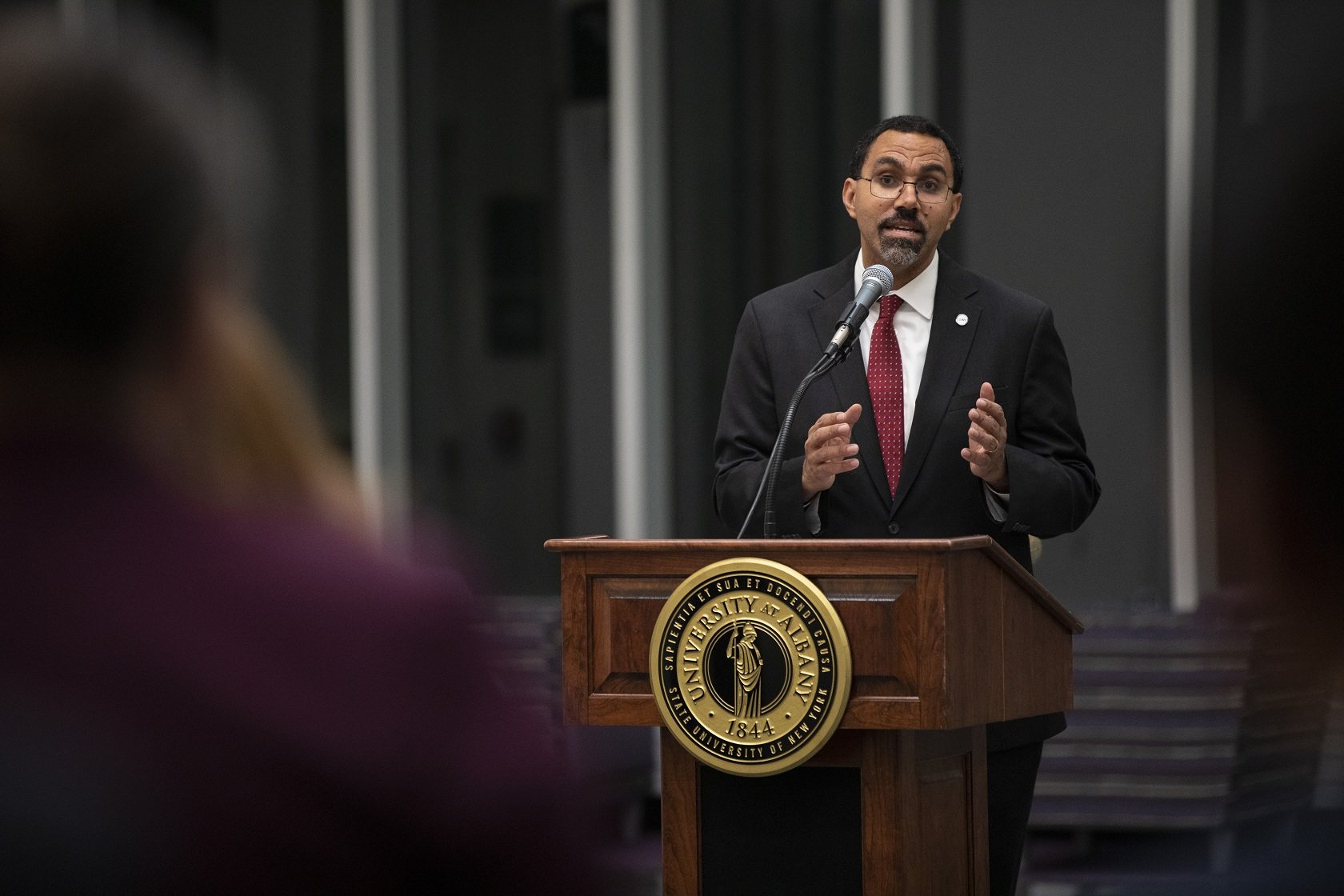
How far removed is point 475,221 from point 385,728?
6.16 metres

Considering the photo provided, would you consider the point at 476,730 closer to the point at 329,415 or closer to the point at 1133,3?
the point at 1133,3

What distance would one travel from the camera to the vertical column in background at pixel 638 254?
21.6 feet

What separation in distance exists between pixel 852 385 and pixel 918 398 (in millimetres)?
116

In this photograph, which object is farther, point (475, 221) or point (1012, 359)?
point (475, 221)

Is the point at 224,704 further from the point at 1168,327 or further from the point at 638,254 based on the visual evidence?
the point at 638,254

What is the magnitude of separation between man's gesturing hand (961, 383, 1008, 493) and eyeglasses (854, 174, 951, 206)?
48 centimetres

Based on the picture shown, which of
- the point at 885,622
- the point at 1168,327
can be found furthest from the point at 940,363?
the point at 1168,327

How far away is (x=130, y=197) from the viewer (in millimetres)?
828

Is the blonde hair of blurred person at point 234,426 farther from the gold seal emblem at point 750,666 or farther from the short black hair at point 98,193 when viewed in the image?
the gold seal emblem at point 750,666

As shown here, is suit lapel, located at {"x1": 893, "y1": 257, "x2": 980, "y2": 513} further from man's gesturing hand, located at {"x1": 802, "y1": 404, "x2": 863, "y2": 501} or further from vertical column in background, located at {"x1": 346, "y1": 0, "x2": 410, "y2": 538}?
vertical column in background, located at {"x1": 346, "y1": 0, "x2": 410, "y2": 538}

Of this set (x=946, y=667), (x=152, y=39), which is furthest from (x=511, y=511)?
(x=152, y=39)

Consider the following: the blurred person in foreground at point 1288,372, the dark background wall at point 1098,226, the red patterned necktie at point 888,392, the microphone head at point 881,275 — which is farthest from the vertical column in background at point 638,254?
the blurred person in foreground at point 1288,372

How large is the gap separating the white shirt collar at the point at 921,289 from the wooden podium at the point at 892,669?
63 centimetres

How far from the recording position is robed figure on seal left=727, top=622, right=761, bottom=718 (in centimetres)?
251
